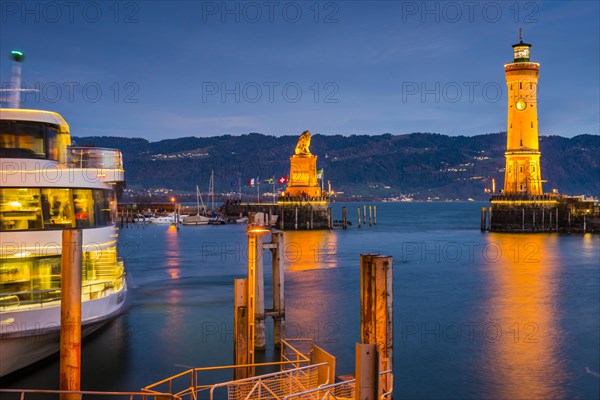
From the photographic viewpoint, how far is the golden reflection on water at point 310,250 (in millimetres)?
58103

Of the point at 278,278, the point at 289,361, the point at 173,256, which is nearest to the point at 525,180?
the point at 173,256

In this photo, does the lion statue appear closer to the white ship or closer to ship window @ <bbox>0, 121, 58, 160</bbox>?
the white ship

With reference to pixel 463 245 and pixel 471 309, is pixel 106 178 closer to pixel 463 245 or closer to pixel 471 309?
pixel 471 309

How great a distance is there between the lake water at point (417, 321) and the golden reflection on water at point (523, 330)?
84mm

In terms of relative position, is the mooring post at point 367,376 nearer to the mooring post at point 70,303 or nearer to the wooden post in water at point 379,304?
the wooden post in water at point 379,304

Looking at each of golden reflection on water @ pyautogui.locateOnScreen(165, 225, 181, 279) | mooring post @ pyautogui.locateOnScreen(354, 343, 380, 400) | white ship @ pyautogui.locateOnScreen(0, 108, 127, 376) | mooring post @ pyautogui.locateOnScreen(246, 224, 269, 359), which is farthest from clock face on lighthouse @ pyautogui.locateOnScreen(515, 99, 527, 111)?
mooring post @ pyautogui.locateOnScreen(354, 343, 380, 400)

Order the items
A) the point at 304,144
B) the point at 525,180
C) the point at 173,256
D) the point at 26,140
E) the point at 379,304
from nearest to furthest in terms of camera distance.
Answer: the point at 379,304 < the point at 26,140 < the point at 173,256 < the point at 525,180 < the point at 304,144

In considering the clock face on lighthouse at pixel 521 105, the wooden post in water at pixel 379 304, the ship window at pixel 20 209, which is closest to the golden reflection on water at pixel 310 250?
the clock face on lighthouse at pixel 521 105

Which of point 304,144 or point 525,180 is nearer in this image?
point 525,180

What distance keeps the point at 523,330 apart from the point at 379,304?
19.5 m

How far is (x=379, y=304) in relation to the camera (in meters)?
14.3

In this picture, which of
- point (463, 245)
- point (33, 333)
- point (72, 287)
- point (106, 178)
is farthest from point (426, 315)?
point (463, 245)

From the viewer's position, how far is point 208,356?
2447cm

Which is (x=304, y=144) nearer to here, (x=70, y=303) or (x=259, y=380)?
(x=259, y=380)
